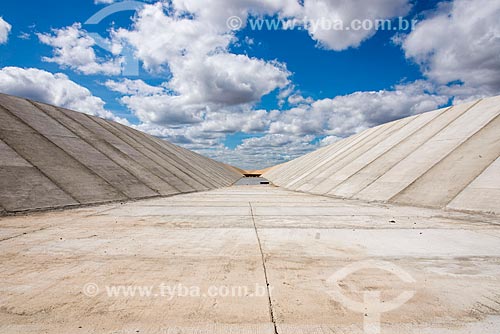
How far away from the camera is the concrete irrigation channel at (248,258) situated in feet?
9.97

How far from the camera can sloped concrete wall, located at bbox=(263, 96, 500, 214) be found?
10.6 metres

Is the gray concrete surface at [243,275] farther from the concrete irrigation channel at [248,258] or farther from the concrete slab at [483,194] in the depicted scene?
the concrete slab at [483,194]

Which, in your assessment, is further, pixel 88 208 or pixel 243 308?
pixel 88 208

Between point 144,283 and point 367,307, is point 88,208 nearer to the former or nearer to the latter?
point 144,283

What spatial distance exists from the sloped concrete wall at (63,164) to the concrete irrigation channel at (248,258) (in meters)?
0.09

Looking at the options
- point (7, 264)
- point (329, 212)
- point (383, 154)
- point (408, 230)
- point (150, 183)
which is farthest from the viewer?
point (383, 154)

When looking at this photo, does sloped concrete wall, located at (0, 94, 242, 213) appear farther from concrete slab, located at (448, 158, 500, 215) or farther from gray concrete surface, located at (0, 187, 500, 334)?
concrete slab, located at (448, 158, 500, 215)

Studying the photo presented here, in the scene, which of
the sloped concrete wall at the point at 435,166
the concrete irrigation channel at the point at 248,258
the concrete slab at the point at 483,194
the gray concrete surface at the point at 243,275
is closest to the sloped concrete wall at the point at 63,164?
the concrete irrigation channel at the point at 248,258

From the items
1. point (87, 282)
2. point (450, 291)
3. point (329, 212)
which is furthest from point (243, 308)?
point (329, 212)

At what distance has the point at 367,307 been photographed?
3.26 meters

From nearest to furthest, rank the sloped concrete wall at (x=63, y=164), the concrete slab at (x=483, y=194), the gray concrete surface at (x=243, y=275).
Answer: the gray concrete surface at (x=243, y=275), the concrete slab at (x=483, y=194), the sloped concrete wall at (x=63, y=164)

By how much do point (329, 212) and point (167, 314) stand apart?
800 centimetres

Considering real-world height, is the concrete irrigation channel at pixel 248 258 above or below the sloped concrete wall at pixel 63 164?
below

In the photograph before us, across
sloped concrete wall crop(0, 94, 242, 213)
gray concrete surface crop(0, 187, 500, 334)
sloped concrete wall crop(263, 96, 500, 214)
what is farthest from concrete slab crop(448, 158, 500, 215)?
sloped concrete wall crop(0, 94, 242, 213)
